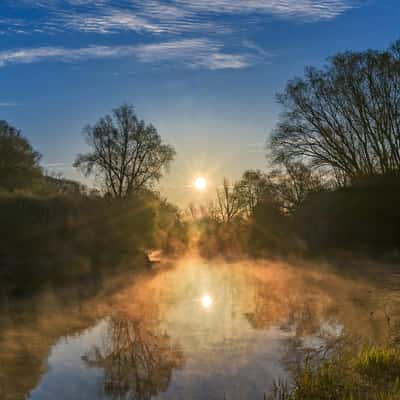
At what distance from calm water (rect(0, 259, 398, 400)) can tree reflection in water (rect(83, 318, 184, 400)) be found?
2 cm

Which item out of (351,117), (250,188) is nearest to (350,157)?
(351,117)

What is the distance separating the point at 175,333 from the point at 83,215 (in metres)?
10.8

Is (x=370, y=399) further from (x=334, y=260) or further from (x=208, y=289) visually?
(x=334, y=260)

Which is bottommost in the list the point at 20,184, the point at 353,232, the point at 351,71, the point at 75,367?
the point at 75,367

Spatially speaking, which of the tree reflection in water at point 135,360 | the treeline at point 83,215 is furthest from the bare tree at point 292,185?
the tree reflection in water at point 135,360

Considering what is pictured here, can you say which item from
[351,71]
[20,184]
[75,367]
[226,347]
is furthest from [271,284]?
[20,184]

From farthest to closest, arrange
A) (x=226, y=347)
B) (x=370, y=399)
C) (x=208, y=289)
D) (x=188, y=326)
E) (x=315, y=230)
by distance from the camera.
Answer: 1. (x=315, y=230)
2. (x=208, y=289)
3. (x=188, y=326)
4. (x=226, y=347)
5. (x=370, y=399)

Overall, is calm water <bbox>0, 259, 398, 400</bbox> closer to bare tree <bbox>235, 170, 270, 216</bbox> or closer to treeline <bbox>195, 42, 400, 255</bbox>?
treeline <bbox>195, 42, 400, 255</bbox>

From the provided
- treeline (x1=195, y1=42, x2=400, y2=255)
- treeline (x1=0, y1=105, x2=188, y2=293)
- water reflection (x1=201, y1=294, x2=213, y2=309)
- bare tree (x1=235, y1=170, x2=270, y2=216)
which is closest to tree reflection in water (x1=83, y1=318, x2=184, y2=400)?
water reflection (x1=201, y1=294, x2=213, y2=309)

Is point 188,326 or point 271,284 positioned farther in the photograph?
point 271,284

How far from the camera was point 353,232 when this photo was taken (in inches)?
864

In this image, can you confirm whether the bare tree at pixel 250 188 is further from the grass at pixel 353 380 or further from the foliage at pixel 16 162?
the grass at pixel 353 380

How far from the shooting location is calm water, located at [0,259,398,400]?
6594mm

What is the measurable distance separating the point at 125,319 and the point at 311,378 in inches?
211
